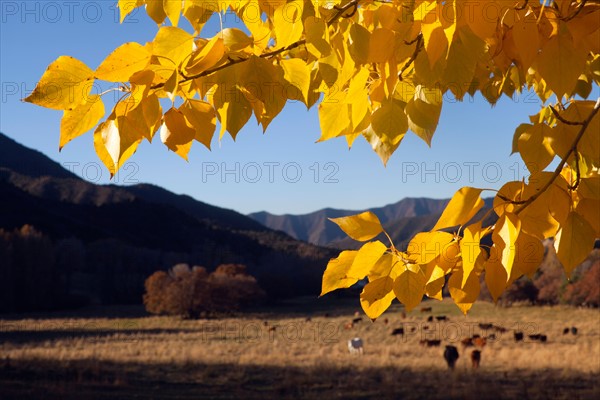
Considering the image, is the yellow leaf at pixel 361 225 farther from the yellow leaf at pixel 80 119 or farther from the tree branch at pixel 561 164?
the yellow leaf at pixel 80 119

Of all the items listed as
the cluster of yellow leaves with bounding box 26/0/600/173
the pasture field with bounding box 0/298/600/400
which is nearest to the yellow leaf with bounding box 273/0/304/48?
the cluster of yellow leaves with bounding box 26/0/600/173

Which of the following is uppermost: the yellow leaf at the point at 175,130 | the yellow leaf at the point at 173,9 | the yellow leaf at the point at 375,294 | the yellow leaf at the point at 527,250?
the yellow leaf at the point at 173,9

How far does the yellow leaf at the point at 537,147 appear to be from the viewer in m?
0.99

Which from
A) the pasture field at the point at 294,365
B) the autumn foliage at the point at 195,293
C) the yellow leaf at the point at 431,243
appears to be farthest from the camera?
the autumn foliage at the point at 195,293

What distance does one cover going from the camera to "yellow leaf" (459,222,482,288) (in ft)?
2.97

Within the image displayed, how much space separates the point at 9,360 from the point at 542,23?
19.1 metres

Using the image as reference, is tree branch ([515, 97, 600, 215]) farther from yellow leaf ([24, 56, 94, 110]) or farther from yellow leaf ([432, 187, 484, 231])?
yellow leaf ([24, 56, 94, 110])

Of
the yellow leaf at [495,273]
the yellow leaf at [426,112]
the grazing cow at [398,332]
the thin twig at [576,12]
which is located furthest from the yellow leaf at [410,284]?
the grazing cow at [398,332]

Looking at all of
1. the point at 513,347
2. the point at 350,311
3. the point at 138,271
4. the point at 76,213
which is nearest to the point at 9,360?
the point at 513,347

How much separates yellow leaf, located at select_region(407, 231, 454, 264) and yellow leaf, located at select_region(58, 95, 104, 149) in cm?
57

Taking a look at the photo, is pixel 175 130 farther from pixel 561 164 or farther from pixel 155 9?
pixel 561 164

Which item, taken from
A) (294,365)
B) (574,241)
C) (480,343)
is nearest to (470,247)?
(574,241)

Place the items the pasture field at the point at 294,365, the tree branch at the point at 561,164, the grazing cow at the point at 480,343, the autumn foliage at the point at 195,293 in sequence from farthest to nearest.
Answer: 1. the autumn foliage at the point at 195,293
2. the grazing cow at the point at 480,343
3. the pasture field at the point at 294,365
4. the tree branch at the point at 561,164

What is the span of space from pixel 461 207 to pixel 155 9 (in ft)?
1.90
